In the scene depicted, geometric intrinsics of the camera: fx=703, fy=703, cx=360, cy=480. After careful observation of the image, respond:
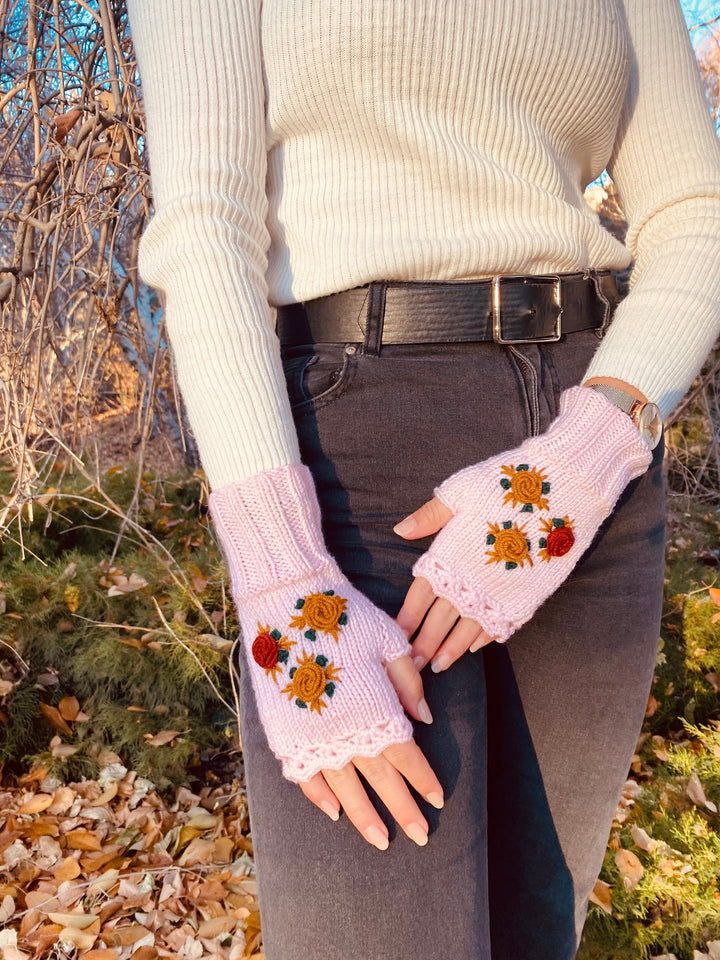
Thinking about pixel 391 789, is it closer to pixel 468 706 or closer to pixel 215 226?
pixel 468 706

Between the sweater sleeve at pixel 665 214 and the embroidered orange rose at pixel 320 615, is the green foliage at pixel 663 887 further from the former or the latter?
the embroidered orange rose at pixel 320 615

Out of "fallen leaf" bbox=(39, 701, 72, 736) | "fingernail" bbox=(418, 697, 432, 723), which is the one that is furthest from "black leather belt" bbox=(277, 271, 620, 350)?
"fallen leaf" bbox=(39, 701, 72, 736)

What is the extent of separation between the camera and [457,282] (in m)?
0.99

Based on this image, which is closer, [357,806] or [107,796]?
[357,806]

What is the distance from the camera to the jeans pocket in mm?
937

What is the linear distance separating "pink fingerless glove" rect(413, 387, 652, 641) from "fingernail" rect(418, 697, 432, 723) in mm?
116

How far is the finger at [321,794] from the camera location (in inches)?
30.1

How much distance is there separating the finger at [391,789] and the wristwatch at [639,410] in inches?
22.5

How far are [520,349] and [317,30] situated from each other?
0.51 metres

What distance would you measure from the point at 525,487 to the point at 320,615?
307mm

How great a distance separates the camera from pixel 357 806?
A: 2.48 ft

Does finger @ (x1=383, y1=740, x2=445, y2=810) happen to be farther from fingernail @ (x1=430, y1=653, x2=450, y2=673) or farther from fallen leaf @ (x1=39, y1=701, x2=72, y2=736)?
fallen leaf @ (x1=39, y1=701, x2=72, y2=736)

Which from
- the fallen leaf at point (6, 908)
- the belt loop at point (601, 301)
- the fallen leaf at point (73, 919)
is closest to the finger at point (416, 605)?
the belt loop at point (601, 301)

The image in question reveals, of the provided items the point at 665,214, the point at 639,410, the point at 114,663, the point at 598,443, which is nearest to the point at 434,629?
the point at 598,443
